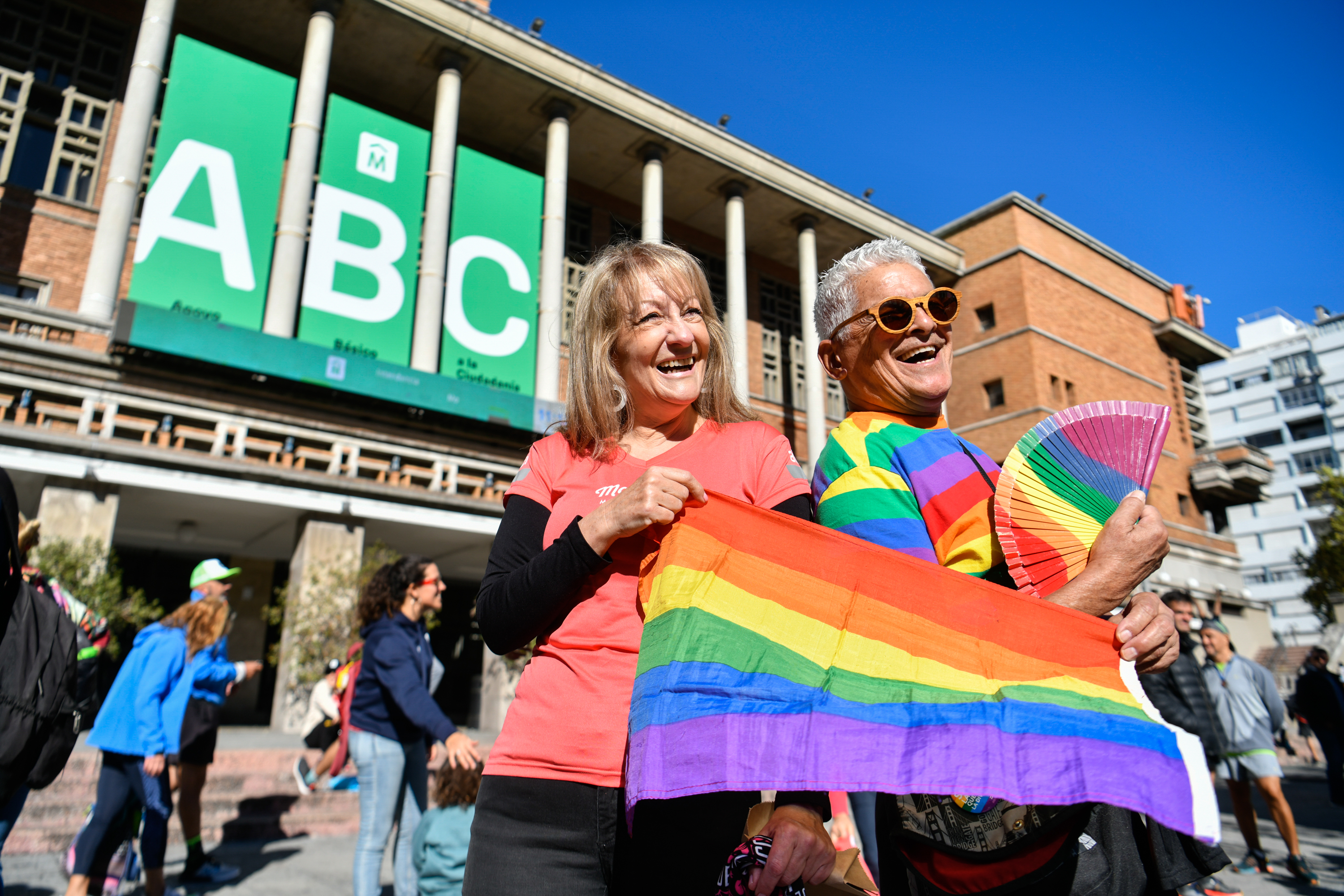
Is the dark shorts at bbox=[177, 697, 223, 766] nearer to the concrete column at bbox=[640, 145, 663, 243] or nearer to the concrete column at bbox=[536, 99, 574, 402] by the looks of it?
the concrete column at bbox=[536, 99, 574, 402]

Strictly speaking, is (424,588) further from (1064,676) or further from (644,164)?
(644,164)

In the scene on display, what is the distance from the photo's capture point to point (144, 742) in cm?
482

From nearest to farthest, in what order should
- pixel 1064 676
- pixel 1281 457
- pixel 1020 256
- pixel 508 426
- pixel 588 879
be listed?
pixel 1064 676, pixel 588 879, pixel 508 426, pixel 1020 256, pixel 1281 457

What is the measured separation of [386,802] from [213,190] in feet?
51.2

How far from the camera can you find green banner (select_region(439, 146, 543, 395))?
18.9 metres

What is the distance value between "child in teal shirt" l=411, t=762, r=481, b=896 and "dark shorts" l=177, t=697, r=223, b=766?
2.50 m

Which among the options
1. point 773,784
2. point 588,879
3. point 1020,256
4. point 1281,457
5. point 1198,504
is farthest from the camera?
point 1281,457

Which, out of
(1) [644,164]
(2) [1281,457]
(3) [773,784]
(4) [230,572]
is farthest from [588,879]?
(2) [1281,457]

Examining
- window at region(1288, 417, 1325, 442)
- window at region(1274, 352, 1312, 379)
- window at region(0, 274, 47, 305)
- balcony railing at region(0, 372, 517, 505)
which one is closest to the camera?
balcony railing at region(0, 372, 517, 505)

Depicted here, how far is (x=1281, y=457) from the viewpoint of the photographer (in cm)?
6850

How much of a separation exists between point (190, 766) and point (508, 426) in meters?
12.9

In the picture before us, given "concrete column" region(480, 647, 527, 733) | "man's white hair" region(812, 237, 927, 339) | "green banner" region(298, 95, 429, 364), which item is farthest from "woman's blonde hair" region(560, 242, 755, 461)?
"green banner" region(298, 95, 429, 364)

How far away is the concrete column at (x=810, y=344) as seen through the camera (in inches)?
982

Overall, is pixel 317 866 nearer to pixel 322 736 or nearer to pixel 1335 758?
pixel 322 736
